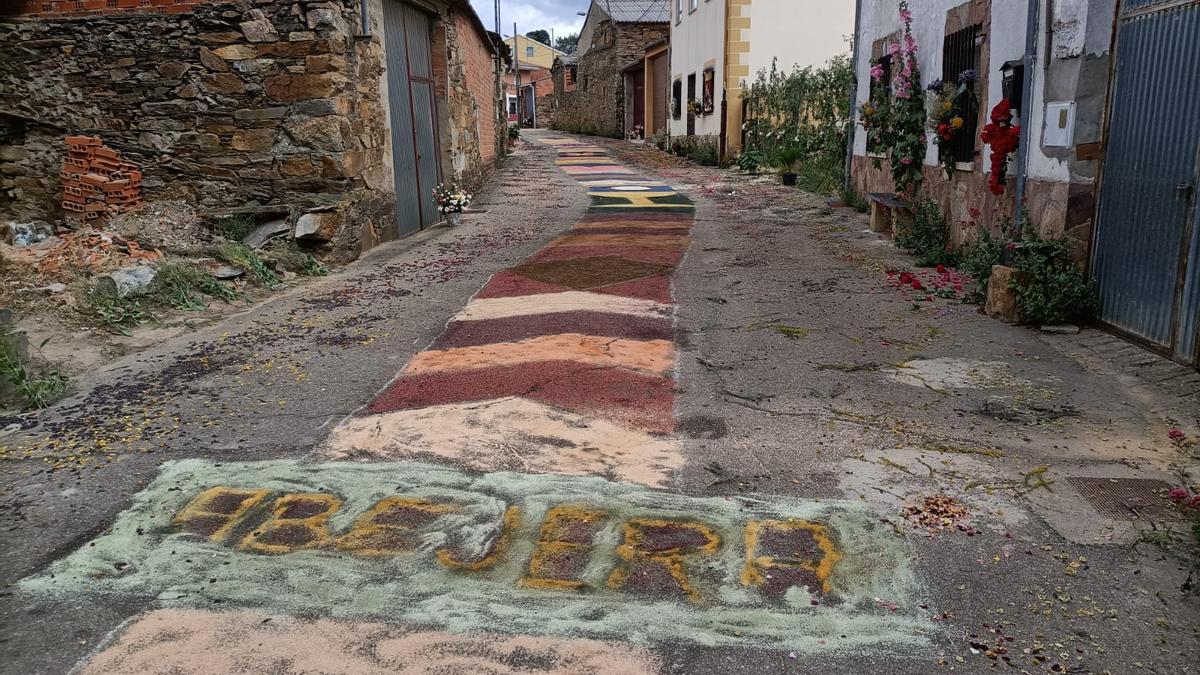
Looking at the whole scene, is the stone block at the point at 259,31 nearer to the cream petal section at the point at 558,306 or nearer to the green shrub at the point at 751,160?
the cream petal section at the point at 558,306

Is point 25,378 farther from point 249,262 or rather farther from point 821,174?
point 821,174

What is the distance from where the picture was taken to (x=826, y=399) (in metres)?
4.43

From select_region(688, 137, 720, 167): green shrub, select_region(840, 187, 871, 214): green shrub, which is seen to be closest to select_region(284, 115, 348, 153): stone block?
select_region(840, 187, 871, 214): green shrub

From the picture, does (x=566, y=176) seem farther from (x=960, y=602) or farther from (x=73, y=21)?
(x=960, y=602)

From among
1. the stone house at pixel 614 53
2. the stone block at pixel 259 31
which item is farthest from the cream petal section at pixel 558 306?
the stone house at pixel 614 53

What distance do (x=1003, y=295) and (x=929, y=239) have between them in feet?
8.79

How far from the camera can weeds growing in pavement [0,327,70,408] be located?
4461 millimetres

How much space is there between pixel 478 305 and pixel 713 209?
7003 millimetres

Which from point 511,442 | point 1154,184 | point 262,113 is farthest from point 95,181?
point 1154,184

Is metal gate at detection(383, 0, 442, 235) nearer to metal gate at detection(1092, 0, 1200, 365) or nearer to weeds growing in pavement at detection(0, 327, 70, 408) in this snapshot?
weeds growing in pavement at detection(0, 327, 70, 408)

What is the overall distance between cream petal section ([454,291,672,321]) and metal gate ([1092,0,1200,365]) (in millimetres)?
3087

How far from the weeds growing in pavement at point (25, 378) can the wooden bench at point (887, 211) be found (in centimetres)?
807

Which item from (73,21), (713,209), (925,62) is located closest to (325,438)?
(73,21)

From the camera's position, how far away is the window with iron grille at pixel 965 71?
7.73 m
